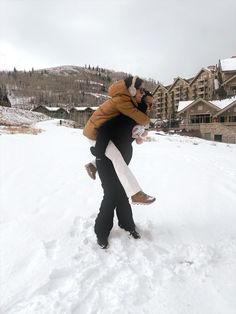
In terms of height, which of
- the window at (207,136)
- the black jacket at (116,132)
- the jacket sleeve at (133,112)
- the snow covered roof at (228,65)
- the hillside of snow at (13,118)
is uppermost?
the snow covered roof at (228,65)

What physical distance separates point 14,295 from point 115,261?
820 millimetres

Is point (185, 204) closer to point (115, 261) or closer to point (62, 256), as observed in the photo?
point (115, 261)

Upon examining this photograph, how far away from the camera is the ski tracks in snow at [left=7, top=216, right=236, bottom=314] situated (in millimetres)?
1812

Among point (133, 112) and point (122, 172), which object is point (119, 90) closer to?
point (133, 112)

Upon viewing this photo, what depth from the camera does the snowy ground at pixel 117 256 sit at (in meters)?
1.85

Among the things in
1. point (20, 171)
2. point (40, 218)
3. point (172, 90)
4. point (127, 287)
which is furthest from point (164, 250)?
point (172, 90)

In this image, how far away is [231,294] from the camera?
1.94m

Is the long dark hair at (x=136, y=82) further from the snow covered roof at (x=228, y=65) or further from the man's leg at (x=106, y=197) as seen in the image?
the snow covered roof at (x=228, y=65)

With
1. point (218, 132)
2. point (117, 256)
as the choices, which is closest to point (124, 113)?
point (117, 256)

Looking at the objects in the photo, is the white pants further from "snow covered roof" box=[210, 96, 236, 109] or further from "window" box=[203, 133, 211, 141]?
"snow covered roof" box=[210, 96, 236, 109]

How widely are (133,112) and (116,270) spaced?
1.35 metres

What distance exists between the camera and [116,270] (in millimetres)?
2201

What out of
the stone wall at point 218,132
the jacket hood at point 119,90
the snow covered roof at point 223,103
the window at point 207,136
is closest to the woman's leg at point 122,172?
the jacket hood at point 119,90

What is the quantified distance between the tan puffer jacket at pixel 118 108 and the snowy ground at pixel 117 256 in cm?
117
